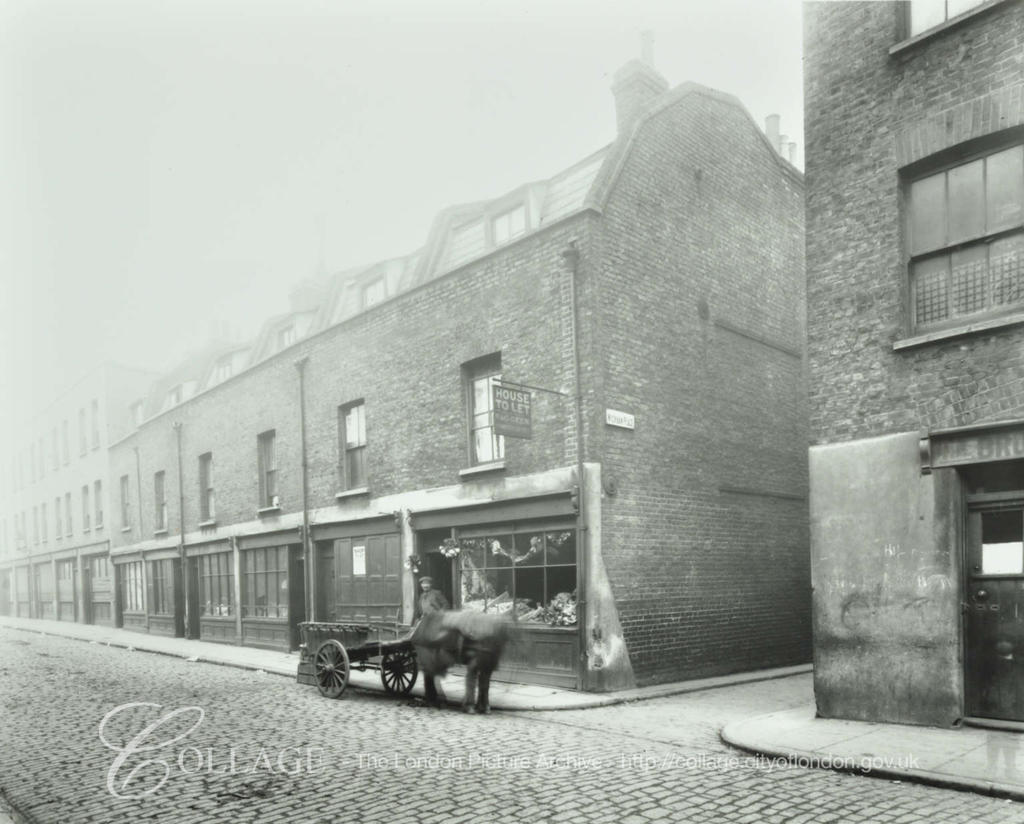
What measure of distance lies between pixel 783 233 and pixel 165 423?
18645 millimetres

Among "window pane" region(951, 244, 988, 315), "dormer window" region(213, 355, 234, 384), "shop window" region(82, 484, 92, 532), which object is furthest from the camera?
"shop window" region(82, 484, 92, 532)

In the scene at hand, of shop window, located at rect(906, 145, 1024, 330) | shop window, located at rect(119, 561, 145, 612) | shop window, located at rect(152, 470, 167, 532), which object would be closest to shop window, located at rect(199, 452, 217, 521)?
shop window, located at rect(152, 470, 167, 532)

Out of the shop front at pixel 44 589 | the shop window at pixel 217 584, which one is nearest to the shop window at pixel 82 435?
the shop front at pixel 44 589

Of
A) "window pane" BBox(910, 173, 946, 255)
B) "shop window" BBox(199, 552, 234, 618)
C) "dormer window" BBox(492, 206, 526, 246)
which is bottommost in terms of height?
"shop window" BBox(199, 552, 234, 618)

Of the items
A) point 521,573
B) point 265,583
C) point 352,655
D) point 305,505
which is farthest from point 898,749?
point 265,583

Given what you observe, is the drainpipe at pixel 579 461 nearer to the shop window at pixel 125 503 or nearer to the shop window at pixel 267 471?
the shop window at pixel 267 471

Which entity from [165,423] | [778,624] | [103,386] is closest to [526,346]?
[778,624]

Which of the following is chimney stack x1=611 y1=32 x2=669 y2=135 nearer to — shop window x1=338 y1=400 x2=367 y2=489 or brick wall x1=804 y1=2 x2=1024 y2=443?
brick wall x1=804 y1=2 x2=1024 y2=443

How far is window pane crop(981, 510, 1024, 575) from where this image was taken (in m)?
7.82

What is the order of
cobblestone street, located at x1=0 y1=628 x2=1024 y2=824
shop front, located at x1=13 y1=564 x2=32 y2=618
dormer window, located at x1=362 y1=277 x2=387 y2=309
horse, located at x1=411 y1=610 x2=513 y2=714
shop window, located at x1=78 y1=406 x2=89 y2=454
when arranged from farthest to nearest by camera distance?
shop front, located at x1=13 y1=564 x2=32 y2=618, shop window, located at x1=78 y1=406 x2=89 y2=454, dormer window, located at x1=362 y1=277 x2=387 y2=309, horse, located at x1=411 y1=610 x2=513 y2=714, cobblestone street, located at x1=0 y1=628 x2=1024 y2=824

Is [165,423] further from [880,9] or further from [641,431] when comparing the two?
[880,9]

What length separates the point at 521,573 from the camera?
1270cm

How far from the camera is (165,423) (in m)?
25.2

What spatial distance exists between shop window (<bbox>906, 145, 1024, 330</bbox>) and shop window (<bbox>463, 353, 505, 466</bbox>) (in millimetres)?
6678
